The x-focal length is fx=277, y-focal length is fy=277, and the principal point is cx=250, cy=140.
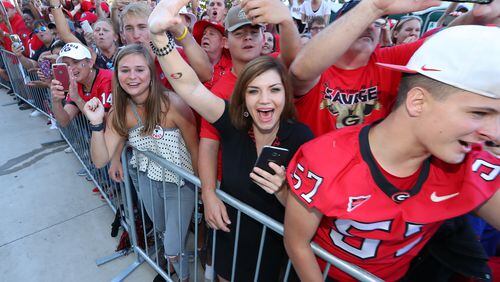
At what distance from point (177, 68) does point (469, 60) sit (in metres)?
1.26

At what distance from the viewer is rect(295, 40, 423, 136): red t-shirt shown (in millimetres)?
1673

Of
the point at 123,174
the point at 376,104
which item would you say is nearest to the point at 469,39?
the point at 376,104

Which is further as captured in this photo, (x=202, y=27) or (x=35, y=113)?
(x=35, y=113)

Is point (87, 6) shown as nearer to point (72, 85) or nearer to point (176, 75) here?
point (72, 85)

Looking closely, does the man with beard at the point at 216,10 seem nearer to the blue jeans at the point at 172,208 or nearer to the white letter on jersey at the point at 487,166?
the blue jeans at the point at 172,208

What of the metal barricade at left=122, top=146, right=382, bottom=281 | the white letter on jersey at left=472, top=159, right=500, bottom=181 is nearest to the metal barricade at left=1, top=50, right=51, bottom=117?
the metal barricade at left=122, top=146, right=382, bottom=281

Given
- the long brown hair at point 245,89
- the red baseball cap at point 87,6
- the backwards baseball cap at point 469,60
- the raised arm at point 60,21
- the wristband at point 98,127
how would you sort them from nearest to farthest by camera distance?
the backwards baseball cap at point 469,60 < the long brown hair at point 245,89 < the wristband at point 98,127 < the raised arm at point 60,21 < the red baseball cap at point 87,6

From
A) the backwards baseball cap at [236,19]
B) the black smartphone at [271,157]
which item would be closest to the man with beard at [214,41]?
the backwards baseball cap at [236,19]

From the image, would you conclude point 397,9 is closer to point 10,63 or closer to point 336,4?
point 336,4

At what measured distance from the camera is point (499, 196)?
1.13 m

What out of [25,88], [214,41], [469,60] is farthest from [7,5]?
[469,60]

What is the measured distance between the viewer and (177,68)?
1500 mm

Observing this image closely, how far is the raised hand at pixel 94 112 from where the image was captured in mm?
2088

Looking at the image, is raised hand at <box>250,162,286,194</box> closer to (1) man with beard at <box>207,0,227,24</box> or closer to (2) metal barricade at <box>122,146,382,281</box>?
(2) metal barricade at <box>122,146,382,281</box>
